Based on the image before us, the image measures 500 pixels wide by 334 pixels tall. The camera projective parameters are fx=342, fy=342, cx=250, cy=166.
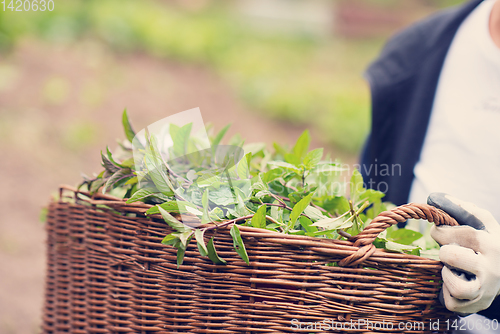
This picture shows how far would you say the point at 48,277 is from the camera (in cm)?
76

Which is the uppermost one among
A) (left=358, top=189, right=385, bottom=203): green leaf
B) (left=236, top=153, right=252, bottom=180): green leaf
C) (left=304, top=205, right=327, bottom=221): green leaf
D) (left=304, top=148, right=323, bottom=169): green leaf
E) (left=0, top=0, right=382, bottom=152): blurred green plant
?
(left=0, top=0, right=382, bottom=152): blurred green plant

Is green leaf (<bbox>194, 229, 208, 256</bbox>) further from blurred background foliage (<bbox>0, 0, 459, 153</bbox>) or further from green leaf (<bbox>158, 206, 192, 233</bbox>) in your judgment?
blurred background foliage (<bbox>0, 0, 459, 153</bbox>)

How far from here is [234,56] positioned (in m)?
4.41

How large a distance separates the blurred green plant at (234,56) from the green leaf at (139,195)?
3.24 m

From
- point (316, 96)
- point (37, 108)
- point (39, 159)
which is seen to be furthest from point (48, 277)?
point (316, 96)

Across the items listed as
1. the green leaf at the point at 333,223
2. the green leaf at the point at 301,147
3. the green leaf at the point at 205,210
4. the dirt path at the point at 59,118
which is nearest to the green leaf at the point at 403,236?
the green leaf at the point at 333,223

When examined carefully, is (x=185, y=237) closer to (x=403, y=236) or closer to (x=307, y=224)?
(x=307, y=224)

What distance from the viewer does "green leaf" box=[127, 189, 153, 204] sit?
1.85 ft

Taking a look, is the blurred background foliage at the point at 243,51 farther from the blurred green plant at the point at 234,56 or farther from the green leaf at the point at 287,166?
the green leaf at the point at 287,166

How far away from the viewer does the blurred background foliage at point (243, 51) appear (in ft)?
11.6

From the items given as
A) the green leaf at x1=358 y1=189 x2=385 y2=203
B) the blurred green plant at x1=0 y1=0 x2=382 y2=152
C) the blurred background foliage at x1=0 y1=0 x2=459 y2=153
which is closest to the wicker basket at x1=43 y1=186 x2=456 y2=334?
the green leaf at x1=358 y1=189 x2=385 y2=203

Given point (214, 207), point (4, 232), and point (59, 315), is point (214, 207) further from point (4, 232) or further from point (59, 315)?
point (4, 232)

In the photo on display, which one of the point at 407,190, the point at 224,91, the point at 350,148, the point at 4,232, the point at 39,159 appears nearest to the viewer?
the point at 407,190

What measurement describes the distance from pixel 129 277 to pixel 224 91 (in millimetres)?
3474
